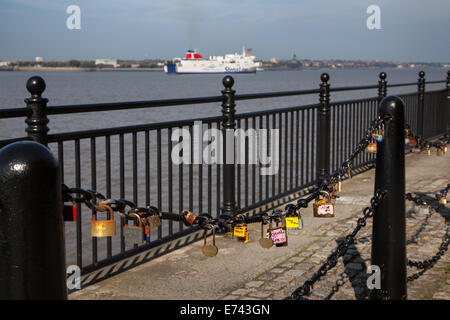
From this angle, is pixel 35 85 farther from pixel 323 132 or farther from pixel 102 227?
pixel 323 132

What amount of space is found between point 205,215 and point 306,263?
2.28m

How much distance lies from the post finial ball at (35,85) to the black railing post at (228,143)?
2.52 metres

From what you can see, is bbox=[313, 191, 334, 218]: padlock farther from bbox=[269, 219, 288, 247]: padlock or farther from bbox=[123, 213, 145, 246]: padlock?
bbox=[123, 213, 145, 246]: padlock

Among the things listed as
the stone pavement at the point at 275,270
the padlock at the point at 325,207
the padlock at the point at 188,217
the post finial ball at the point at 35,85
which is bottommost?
the stone pavement at the point at 275,270

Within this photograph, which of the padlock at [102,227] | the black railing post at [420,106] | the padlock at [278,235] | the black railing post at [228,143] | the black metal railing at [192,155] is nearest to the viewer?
the padlock at [102,227]

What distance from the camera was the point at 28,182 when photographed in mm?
2045

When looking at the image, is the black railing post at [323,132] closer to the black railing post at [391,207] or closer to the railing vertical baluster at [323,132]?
the railing vertical baluster at [323,132]

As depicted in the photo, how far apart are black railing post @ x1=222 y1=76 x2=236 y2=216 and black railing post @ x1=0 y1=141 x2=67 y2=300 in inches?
180

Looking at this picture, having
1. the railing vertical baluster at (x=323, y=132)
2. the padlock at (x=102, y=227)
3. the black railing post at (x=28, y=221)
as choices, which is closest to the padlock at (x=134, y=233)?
the padlock at (x=102, y=227)

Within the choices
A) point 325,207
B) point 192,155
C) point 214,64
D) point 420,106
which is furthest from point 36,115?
point 214,64

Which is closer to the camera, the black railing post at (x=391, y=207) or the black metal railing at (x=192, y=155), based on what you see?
the black railing post at (x=391, y=207)

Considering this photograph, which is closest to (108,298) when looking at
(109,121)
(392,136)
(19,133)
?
(392,136)

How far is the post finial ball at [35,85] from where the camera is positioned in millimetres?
4383
